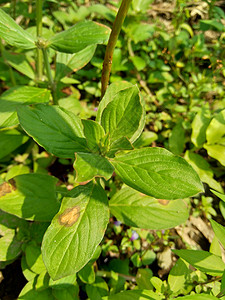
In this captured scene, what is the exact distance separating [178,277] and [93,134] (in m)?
0.99

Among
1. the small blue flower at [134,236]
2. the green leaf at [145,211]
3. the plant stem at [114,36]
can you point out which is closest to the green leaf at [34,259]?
the green leaf at [145,211]

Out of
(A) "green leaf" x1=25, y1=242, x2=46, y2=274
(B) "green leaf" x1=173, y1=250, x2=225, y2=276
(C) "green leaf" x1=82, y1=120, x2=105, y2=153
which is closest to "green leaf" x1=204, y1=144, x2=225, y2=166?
(B) "green leaf" x1=173, y1=250, x2=225, y2=276

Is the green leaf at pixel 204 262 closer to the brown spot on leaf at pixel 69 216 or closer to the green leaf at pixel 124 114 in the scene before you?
the brown spot on leaf at pixel 69 216

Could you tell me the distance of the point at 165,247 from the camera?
6.75 feet

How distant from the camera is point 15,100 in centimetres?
159

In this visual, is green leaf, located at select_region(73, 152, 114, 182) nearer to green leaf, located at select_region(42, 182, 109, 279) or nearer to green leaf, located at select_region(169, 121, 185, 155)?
green leaf, located at select_region(42, 182, 109, 279)

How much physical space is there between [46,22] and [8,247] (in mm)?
2262

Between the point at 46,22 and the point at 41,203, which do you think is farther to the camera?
the point at 46,22

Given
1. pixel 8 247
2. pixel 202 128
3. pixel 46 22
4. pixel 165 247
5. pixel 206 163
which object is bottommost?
pixel 165 247

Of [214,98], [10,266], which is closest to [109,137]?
[10,266]

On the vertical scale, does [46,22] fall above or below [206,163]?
above

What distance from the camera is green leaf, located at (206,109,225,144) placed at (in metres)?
2.28

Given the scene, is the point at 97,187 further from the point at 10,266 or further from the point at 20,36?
the point at 10,266

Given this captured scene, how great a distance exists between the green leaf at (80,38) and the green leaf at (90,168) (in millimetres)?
686
